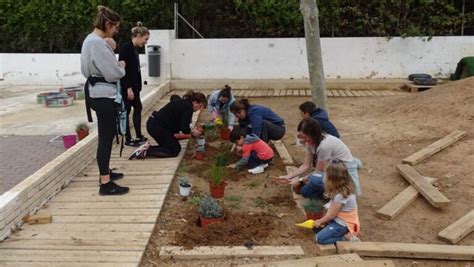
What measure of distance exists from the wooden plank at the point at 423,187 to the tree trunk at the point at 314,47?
6.39 feet

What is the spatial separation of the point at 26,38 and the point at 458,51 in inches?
440

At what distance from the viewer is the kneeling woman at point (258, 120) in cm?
540

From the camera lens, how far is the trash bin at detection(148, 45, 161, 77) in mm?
11656

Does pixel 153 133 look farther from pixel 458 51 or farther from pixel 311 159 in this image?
pixel 458 51

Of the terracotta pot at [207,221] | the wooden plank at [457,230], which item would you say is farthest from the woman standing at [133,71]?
the wooden plank at [457,230]

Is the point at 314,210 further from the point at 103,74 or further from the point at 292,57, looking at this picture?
the point at 292,57

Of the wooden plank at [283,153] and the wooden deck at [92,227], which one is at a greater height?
the wooden plank at [283,153]

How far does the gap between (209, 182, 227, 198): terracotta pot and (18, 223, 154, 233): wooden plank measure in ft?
2.67

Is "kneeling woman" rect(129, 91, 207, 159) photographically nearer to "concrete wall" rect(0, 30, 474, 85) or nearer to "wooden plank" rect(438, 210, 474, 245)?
"wooden plank" rect(438, 210, 474, 245)

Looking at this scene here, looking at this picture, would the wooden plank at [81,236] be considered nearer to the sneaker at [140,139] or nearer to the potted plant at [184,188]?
the potted plant at [184,188]


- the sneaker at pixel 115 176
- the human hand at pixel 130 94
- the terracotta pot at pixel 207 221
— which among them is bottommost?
the terracotta pot at pixel 207 221

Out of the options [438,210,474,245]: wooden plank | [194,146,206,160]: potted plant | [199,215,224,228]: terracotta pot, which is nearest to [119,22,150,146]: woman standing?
[194,146,206,160]: potted plant

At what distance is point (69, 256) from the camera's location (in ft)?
11.4

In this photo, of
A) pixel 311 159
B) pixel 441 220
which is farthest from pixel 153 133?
pixel 441 220
